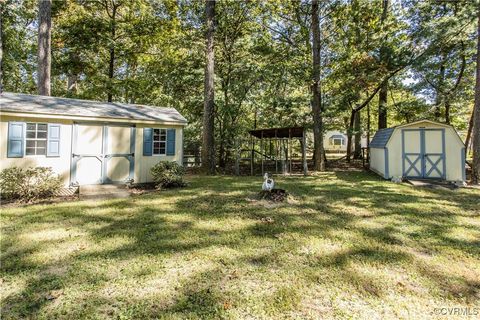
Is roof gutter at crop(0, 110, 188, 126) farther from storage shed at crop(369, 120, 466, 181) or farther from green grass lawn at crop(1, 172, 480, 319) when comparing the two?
storage shed at crop(369, 120, 466, 181)

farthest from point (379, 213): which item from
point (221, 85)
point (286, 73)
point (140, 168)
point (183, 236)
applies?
point (221, 85)

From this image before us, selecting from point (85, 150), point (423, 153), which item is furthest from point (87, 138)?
point (423, 153)

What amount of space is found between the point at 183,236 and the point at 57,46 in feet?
51.4

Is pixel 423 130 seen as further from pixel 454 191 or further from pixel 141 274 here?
pixel 141 274

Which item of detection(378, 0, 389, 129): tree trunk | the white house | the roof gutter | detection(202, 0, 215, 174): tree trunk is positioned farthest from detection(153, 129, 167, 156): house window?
the white house

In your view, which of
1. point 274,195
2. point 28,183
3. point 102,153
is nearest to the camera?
point 28,183

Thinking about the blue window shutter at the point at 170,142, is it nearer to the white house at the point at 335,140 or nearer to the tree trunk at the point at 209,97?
the tree trunk at the point at 209,97

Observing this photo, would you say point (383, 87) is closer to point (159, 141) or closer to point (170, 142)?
point (170, 142)

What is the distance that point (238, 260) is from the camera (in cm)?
382

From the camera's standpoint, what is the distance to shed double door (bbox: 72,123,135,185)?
28.6ft

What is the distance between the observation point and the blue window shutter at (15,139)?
752 centimetres

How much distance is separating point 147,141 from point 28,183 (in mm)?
3837

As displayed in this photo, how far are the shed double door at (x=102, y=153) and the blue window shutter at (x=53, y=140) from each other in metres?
0.43

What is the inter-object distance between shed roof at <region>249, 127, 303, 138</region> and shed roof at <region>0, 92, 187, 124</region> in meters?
4.56
